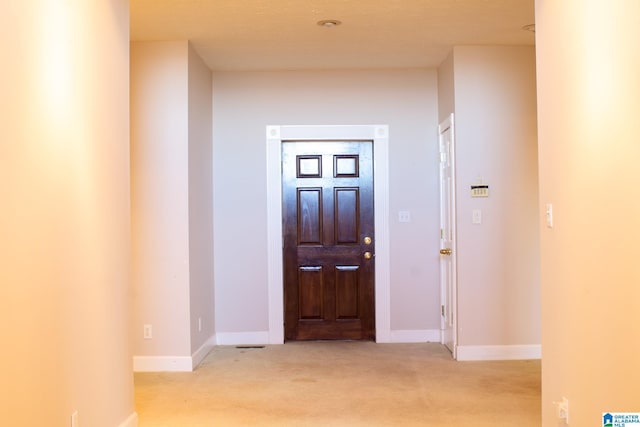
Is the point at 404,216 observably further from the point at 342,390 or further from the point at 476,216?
the point at 342,390

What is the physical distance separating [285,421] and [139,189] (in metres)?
2.25


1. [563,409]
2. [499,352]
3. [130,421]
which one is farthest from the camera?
[499,352]

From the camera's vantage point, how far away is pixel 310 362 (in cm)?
511

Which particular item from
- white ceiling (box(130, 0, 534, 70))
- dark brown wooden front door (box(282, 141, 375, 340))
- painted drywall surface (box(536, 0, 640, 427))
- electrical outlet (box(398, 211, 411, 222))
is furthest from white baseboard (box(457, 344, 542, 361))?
white ceiling (box(130, 0, 534, 70))

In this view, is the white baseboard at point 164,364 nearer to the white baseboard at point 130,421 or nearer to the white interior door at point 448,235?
the white baseboard at point 130,421

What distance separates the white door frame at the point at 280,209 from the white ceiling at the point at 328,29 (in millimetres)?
632

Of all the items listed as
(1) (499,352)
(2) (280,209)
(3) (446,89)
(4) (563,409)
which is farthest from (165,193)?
(4) (563,409)

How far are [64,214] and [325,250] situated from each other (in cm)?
360

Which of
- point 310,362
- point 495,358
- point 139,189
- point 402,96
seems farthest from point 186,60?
point 495,358

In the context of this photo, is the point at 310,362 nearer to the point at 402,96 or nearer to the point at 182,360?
the point at 182,360

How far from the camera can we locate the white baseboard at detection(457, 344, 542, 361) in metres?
5.10

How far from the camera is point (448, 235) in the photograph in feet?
18.0

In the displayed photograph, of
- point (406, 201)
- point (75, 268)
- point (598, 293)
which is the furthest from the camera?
point (406, 201)

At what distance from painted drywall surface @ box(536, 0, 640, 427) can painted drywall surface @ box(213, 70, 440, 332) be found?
2847mm
